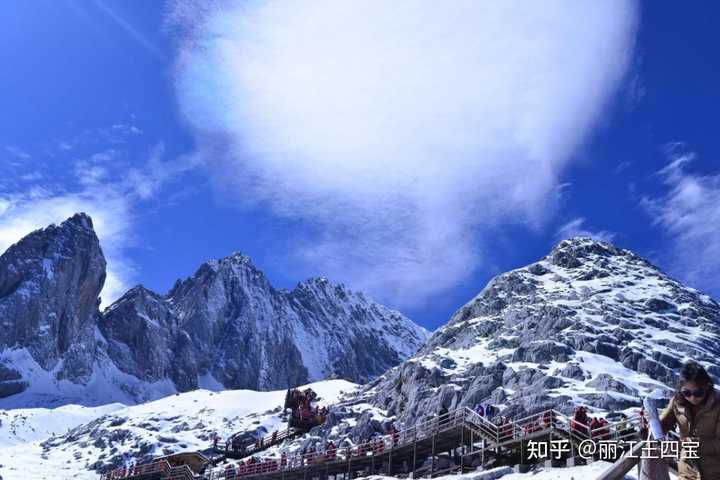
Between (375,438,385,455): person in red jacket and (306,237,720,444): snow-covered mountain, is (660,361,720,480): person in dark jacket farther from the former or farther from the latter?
(306,237,720,444): snow-covered mountain

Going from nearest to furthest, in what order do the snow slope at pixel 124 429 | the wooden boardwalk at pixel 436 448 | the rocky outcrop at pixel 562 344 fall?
the wooden boardwalk at pixel 436 448, the rocky outcrop at pixel 562 344, the snow slope at pixel 124 429

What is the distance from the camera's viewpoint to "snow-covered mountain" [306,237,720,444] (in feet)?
220

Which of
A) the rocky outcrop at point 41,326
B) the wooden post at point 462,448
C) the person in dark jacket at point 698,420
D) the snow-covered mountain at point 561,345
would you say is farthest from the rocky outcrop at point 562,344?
the rocky outcrop at point 41,326

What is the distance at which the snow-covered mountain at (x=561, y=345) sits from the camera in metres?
67.2

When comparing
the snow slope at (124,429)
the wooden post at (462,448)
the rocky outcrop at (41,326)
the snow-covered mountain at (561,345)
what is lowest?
the wooden post at (462,448)

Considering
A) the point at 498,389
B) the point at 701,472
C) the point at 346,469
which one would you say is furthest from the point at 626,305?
the point at 701,472

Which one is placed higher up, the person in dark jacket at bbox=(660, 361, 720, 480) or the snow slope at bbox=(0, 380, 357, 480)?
the snow slope at bbox=(0, 380, 357, 480)

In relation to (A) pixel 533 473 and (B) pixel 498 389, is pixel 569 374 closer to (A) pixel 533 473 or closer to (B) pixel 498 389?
(B) pixel 498 389

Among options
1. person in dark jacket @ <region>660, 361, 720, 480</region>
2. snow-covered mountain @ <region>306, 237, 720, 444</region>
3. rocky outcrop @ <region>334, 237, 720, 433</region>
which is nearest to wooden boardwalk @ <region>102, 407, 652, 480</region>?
person in dark jacket @ <region>660, 361, 720, 480</region>

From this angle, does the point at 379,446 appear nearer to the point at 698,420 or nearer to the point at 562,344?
the point at 698,420

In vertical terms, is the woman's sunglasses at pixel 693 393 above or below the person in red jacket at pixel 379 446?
below

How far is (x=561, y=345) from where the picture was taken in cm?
7831

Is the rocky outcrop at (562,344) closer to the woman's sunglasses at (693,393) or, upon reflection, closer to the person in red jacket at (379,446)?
the person in red jacket at (379,446)

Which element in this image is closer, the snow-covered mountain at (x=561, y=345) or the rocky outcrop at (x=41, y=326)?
the snow-covered mountain at (x=561, y=345)
